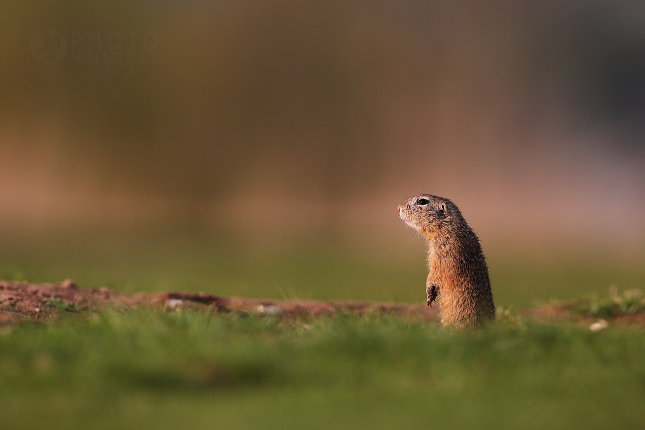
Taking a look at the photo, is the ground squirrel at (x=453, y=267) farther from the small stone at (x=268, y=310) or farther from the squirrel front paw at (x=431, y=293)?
the small stone at (x=268, y=310)

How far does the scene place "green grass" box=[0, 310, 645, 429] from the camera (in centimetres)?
270

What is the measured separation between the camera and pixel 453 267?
5.30 m

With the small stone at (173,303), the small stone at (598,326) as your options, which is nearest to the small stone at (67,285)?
the small stone at (173,303)

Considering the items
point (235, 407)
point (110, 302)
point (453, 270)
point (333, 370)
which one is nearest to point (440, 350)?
point (333, 370)

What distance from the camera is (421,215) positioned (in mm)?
5664

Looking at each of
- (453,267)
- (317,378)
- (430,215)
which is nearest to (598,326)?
(453,267)

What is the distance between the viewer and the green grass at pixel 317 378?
2.70 meters

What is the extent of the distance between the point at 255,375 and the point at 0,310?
294 centimetres

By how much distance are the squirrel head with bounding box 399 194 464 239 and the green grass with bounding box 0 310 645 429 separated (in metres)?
1.42

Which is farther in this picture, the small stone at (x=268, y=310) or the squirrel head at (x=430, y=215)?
the small stone at (x=268, y=310)

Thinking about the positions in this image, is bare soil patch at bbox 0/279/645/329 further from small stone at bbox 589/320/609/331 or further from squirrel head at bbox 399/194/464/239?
squirrel head at bbox 399/194/464/239

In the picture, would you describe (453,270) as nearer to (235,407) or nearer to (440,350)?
(440,350)

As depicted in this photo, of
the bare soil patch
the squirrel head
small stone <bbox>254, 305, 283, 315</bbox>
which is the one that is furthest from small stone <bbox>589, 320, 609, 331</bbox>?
small stone <bbox>254, 305, 283, 315</bbox>

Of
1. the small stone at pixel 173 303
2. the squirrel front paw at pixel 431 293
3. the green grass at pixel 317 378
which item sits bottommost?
the green grass at pixel 317 378
